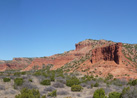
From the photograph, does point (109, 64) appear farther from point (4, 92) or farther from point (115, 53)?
point (4, 92)

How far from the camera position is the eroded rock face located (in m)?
36.9

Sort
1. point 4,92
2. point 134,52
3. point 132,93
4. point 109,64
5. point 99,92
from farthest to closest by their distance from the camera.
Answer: point 134,52 → point 109,64 → point 4,92 → point 99,92 → point 132,93

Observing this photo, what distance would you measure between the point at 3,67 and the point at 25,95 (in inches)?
3476

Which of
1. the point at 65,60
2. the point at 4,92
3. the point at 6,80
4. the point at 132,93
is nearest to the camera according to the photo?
the point at 132,93

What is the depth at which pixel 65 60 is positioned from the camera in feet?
219

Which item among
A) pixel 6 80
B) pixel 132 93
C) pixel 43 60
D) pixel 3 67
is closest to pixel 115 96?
pixel 132 93

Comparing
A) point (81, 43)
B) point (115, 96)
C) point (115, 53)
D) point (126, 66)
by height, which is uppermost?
point (81, 43)

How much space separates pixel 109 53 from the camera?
40281 mm

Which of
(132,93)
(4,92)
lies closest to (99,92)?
(132,93)

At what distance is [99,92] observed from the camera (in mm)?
14180

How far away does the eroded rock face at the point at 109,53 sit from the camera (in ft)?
121

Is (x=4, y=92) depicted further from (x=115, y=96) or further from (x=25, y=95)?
(x=115, y=96)

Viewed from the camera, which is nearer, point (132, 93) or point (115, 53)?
point (132, 93)

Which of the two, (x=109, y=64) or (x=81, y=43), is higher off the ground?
(x=81, y=43)
